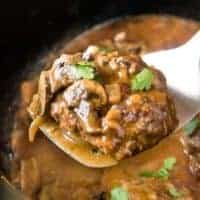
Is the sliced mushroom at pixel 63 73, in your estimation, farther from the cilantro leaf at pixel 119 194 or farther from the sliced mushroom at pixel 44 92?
the cilantro leaf at pixel 119 194

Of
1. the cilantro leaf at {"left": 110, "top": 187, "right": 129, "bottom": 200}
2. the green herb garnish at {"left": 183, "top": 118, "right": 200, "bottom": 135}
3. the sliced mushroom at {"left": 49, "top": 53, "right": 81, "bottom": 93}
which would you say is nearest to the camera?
the cilantro leaf at {"left": 110, "top": 187, "right": 129, "bottom": 200}

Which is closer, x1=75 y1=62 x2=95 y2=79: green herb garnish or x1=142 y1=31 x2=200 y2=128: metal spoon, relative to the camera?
x1=75 y1=62 x2=95 y2=79: green herb garnish

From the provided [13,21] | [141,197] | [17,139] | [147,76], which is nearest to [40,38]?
[13,21]

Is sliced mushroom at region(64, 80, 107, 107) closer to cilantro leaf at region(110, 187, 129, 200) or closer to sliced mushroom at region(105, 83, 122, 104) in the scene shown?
sliced mushroom at region(105, 83, 122, 104)

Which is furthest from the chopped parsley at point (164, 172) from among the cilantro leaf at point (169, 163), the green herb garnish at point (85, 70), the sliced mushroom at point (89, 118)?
the green herb garnish at point (85, 70)

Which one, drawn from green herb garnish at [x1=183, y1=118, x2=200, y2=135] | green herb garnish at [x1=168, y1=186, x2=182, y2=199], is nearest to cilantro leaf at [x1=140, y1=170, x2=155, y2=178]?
green herb garnish at [x1=168, y1=186, x2=182, y2=199]

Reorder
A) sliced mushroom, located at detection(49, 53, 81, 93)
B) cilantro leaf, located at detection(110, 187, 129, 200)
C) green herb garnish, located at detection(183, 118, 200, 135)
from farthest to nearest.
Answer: green herb garnish, located at detection(183, 118, 200, 135) < sliced mushroom, located at detection(49, 53, 81, 93) < cilantro leaf, located at detection(110, 187, 129, 200)
